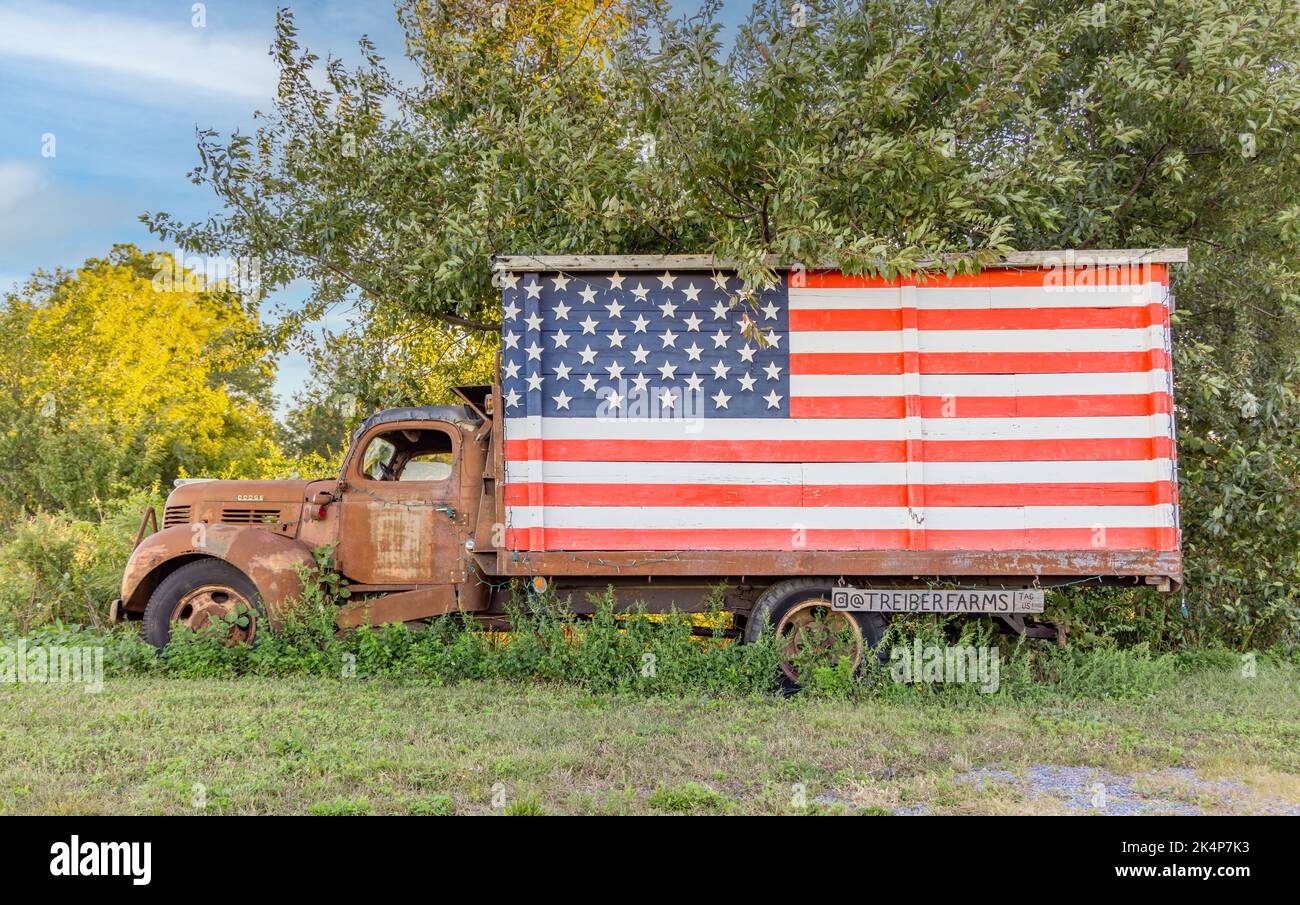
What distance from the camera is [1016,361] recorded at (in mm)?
7758

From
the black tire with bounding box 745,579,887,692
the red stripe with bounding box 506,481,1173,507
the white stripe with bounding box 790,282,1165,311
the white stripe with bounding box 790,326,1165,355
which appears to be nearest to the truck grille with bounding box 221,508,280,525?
the red stripe with bounding box 506,481,1173,507

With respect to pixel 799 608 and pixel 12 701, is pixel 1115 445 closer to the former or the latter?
pixel 799 608

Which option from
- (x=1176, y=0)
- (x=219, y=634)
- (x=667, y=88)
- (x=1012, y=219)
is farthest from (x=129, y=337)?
(x=1176, y=0)

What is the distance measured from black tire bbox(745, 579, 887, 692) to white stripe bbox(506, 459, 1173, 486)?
33.3 inches

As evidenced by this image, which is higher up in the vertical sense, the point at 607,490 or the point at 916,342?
the point at 916,342

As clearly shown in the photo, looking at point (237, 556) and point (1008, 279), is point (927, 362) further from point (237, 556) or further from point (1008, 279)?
point (237, 556)

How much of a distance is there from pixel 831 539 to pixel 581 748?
279cm

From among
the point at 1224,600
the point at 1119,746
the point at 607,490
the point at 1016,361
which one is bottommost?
the point at 1119,746

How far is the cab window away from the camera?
8555 mm

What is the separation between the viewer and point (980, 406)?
7.73 metres

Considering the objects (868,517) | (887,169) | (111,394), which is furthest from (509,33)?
(111,394)

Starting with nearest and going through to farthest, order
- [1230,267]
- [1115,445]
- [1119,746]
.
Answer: [1119,746]
[1115,445]
[1230,267]

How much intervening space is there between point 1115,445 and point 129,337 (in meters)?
22.6

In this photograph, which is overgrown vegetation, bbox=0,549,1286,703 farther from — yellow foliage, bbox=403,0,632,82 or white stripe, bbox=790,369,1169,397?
yellow foliage, bbox=403,0,632,82
